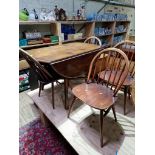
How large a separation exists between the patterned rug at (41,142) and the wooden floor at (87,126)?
190mm

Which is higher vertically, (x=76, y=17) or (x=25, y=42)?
(x=76, y=17)

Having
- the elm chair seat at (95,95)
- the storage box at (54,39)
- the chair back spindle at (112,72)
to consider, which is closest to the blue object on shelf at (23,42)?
the storage box at (54,39)

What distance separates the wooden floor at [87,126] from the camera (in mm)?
1448

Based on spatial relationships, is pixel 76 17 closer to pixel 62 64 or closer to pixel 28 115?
pixel 62 64

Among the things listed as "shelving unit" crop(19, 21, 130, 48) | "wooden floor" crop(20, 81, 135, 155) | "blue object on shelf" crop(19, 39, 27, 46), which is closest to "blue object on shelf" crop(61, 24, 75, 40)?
"shelving unit" crop(19, 21, 130, 48)

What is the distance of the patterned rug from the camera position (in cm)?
165

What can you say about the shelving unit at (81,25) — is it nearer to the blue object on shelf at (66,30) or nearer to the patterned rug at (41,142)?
the blue object on shelf at (66,30)

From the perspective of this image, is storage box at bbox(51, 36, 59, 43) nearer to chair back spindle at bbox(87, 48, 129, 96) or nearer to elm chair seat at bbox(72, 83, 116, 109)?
chair back spindle at bbox(87, 48, 129, 96)

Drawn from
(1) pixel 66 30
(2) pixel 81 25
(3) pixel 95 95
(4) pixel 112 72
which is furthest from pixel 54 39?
(3) pixel 95 95

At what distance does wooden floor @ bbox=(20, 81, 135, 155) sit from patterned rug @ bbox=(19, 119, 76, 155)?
0.19 metres
